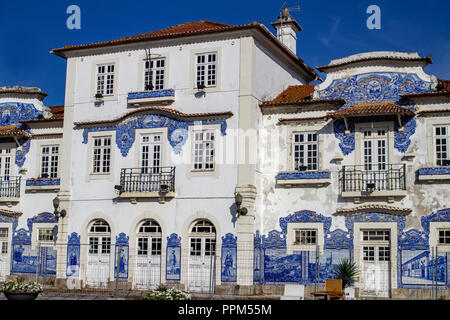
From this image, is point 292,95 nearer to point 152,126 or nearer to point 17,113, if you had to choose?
point 152,126

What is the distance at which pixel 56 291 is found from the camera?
2477cm

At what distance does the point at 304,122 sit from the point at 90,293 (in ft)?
31.6

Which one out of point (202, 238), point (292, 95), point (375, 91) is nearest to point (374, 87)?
point (375, 91)

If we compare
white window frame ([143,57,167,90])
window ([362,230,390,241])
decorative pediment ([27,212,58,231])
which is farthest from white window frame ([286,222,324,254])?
decorative pediment ([27,212,58,231])

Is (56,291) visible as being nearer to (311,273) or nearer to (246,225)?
(246,225)

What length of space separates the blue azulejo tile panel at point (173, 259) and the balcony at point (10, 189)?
25.8ft

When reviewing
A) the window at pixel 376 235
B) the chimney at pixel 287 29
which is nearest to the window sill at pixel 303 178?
the window at pixel 376 235

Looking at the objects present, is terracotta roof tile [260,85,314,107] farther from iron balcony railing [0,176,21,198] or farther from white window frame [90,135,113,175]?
iron balcony railing [0,176,21,198]

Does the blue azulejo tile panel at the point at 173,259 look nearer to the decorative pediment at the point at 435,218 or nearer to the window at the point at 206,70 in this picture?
the window at the point at 206,70

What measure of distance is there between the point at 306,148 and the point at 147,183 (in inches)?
235

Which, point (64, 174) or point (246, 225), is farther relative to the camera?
point (64, 174)

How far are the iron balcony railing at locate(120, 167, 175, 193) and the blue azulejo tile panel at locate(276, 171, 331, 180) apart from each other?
3.96 meters

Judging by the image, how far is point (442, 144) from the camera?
2295 centimetres
